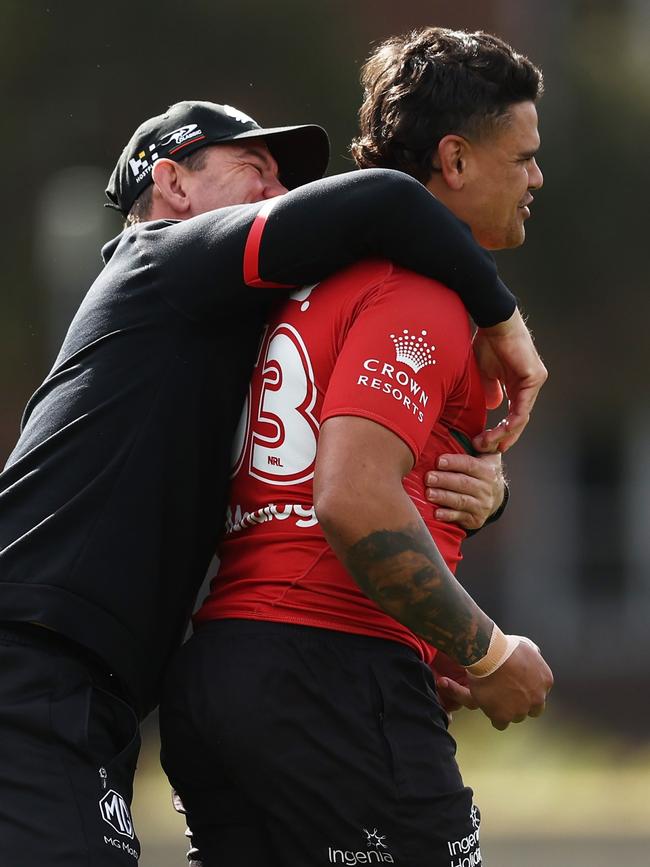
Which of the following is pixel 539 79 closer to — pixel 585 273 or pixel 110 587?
pixel 110 587

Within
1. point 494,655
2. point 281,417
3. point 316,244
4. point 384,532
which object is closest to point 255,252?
point 316,244


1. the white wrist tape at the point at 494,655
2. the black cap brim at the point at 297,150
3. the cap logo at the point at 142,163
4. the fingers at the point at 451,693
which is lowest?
the white wrist tape at the point at 494,655

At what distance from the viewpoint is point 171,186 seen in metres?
3.85

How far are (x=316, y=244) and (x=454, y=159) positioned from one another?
59 cm

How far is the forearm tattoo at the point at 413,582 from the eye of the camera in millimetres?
2945

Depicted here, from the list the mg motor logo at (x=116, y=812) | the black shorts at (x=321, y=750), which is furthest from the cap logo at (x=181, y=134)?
the mg motor logo at (x=116, y=812)

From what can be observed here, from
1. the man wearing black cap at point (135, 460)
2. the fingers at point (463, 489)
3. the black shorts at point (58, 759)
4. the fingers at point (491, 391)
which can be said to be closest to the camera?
the black shorts at point (58, 759)

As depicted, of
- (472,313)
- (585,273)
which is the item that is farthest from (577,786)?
(472,313)

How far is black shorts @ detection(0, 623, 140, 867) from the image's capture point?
2879 millimetres

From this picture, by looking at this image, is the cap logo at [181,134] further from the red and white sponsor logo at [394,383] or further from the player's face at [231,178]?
the red and white sponsor logo at [394,383]

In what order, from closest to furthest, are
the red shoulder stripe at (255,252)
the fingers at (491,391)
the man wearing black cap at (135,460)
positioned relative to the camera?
the man wearing black cap at (135,460), the red shoulder stripe at (255,252), the fingers at (491,391)

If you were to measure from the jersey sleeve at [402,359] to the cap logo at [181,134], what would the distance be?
939mm

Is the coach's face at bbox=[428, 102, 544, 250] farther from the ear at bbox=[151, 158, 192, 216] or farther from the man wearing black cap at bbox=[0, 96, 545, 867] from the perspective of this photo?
the ear at bbox=[151, 158, 192, 216]

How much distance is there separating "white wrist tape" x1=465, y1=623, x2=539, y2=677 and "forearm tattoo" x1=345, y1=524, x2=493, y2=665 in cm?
10
